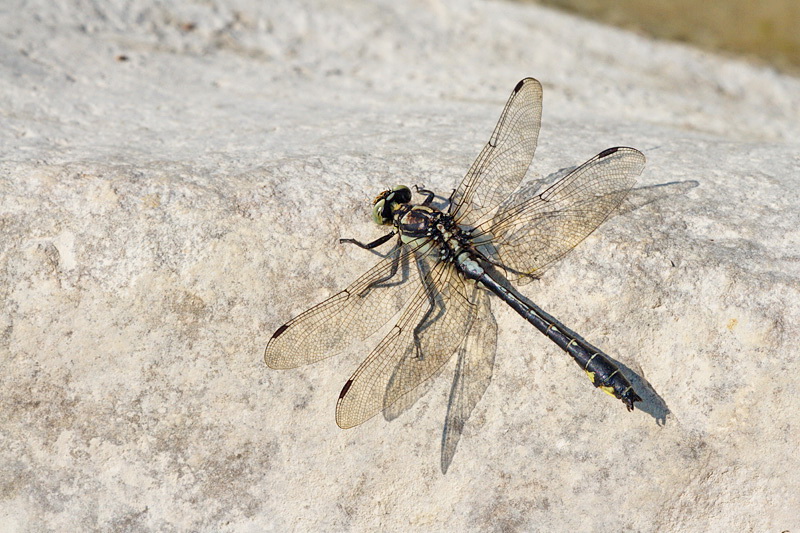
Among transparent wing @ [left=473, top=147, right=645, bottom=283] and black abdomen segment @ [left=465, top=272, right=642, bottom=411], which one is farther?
transparent wing @ [left=473, top=147, right=645, bottom=283]

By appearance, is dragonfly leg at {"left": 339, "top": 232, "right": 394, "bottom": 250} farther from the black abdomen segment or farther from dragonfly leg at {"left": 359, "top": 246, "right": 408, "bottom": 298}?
the black abdomen segment

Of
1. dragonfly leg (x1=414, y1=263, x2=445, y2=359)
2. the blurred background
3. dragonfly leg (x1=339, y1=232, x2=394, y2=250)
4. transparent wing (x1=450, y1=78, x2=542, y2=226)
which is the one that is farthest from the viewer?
the blurred background

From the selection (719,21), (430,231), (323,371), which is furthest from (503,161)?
(719,21)

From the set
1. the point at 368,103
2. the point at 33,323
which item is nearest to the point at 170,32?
the point at 368,103

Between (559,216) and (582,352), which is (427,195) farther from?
(582,352)

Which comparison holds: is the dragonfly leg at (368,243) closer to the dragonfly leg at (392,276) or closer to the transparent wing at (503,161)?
the dragonfly leg at (392,276)

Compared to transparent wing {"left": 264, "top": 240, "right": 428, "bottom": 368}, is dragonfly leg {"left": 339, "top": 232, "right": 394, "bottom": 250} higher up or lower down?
higher up

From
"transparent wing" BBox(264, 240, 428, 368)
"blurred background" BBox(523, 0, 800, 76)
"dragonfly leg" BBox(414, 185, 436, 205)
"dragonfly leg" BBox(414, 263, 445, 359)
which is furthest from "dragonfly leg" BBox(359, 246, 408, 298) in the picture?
"blurred background" BBox(523, 0, 800, 76)
